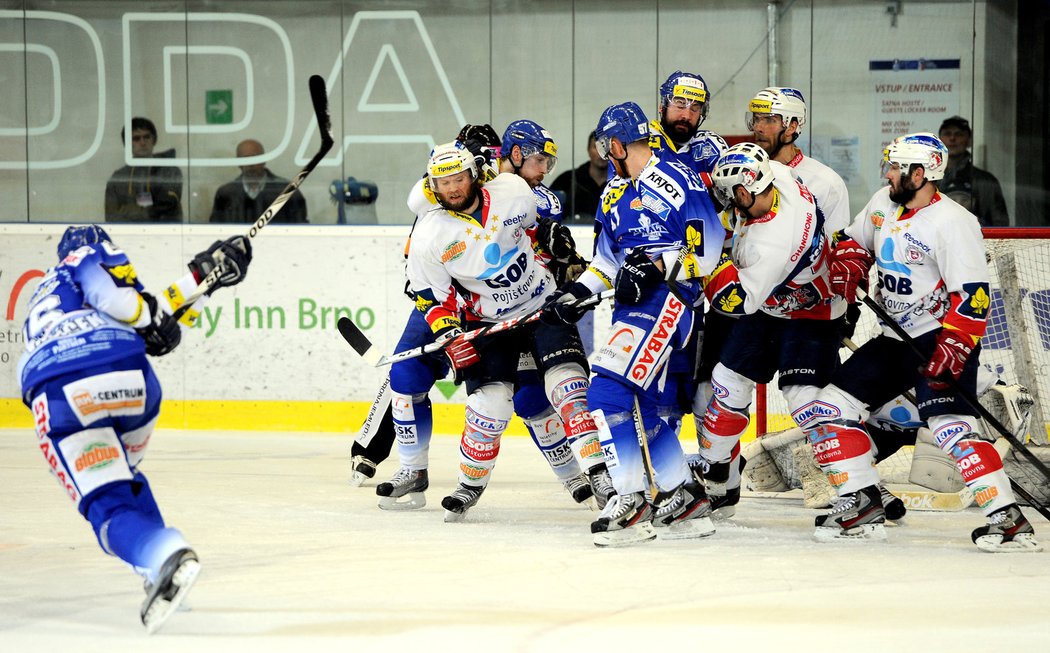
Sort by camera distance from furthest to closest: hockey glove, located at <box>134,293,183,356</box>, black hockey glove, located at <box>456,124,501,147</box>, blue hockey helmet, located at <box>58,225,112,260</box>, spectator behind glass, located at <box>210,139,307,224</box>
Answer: spectator behind glass, located at <box>210,139,307,224</box> → black hockey glove, located at <box>456,124,501,147</box> → blue hockey helmet, located at <box>58,225,112,260</box> → hockey glove, located at <box>134,293,183,356</box>

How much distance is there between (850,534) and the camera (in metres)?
4.20

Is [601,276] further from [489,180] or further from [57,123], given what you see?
[57,123]

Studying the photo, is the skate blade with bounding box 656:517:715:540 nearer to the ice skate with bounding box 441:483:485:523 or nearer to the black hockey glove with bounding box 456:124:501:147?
the ice skate with bounding box 441:483:485:523

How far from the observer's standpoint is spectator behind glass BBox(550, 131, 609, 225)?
712cm

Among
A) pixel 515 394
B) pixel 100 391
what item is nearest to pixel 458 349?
pixel 515 394

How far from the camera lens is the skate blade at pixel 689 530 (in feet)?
13.8

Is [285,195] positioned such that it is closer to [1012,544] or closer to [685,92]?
[685,92]

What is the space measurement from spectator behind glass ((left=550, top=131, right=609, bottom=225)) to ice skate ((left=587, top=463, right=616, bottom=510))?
291 cm

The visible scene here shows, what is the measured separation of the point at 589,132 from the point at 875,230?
3.23 metres

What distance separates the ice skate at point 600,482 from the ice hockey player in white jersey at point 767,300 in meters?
0.38

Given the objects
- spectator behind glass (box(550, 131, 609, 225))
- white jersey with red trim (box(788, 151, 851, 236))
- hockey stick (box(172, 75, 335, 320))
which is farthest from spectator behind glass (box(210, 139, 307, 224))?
white jersey with red trim (box(788, 151, 851, 236))

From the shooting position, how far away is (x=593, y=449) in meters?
4.32

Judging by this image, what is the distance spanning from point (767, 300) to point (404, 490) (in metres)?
1.43

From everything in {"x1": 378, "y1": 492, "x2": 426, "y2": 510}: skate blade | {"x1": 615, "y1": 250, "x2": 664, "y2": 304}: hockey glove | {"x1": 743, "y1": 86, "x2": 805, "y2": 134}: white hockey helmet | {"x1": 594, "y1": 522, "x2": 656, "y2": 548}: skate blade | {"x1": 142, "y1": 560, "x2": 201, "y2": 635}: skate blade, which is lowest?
{"x1": 378, "y1": 492, "x2": 426, "y2": 510}: skate blade
